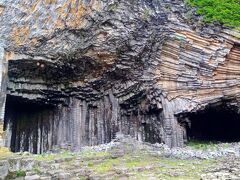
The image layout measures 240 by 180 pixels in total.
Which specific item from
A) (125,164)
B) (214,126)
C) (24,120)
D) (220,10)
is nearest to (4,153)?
(125,164)

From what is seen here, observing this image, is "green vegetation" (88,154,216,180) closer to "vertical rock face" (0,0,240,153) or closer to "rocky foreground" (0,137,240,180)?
"rocky foreground" (0,137,240,180)

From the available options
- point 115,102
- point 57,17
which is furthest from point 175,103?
point 57,17

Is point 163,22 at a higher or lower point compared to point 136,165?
higher

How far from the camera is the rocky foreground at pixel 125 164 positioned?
428 inches

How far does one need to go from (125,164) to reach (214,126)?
937 cm

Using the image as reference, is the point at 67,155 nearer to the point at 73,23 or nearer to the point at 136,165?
the point at 136,165

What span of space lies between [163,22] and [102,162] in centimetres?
752

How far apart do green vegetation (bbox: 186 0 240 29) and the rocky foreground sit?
5640mm

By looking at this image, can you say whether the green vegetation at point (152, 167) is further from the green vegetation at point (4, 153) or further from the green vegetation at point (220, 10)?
the green vegetation at point (220, 10)

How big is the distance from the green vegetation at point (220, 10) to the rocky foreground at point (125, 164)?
564 centimetres

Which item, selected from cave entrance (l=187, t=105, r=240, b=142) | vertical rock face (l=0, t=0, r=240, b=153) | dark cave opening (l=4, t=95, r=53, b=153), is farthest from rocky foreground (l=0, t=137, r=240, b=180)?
cave entrance (l=187, t=105, r=240, b=142)

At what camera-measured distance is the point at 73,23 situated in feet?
56.3

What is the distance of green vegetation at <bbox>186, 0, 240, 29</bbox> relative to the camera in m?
17.5

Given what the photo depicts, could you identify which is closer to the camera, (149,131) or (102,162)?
(102,162)
